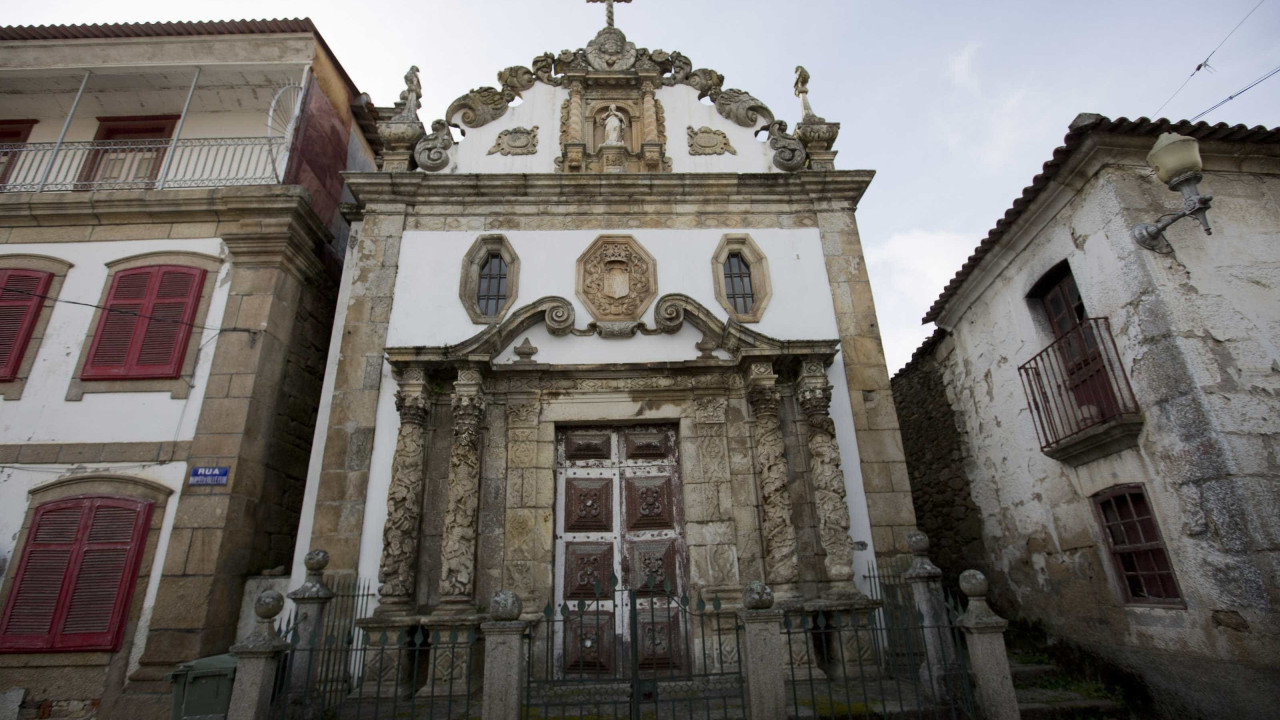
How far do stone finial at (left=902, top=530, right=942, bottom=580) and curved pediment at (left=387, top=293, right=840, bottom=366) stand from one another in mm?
2352

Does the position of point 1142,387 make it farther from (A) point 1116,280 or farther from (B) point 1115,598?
(B) point 1115,598

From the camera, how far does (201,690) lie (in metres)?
5.46

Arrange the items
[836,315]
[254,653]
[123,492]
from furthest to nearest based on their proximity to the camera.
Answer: [836,315] → [123,492] → [254,653]

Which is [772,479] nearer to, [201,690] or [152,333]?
[201,690]

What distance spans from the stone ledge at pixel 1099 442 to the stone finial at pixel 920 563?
2177 millimetres

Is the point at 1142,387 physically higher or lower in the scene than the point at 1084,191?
lower

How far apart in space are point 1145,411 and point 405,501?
7484mm

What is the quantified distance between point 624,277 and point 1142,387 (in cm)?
571

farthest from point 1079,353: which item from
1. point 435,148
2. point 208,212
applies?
point 208,212

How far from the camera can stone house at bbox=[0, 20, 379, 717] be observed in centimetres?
679

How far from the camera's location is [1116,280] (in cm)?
638

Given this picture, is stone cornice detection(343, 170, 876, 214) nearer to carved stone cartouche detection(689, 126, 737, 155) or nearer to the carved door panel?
carved stone cartouche detection(689, 126, 737, 155)

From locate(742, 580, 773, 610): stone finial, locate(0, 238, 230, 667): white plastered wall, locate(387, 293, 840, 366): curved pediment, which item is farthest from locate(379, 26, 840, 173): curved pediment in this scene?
locate(742, 580, 773, 610): stone finial

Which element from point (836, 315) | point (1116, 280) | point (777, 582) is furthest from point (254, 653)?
point (1116, 280)
